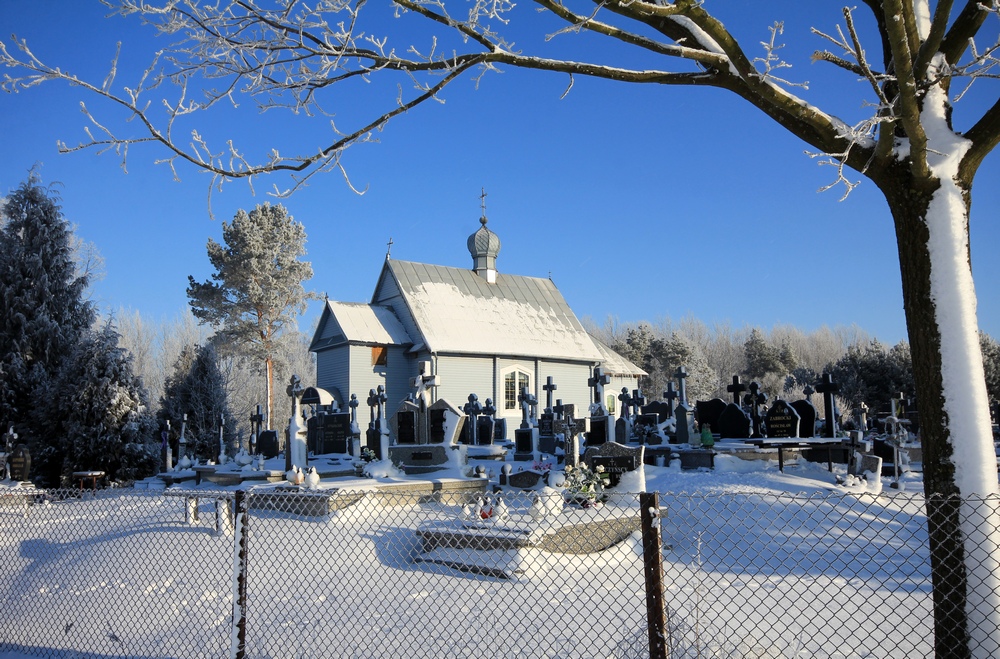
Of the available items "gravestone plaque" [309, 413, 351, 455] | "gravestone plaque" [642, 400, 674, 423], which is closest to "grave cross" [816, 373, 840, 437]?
"gravestone plaque" [642, 400, 674, 423]


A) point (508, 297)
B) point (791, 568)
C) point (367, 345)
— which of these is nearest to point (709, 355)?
point (508, 297)

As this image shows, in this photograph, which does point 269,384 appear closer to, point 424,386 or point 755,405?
point 424,386

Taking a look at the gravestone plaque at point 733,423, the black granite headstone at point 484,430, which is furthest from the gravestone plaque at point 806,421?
the black granite headstone at point 484,430

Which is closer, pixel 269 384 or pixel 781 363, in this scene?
pixel 269 384

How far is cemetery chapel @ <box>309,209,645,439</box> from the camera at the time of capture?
30.1 m

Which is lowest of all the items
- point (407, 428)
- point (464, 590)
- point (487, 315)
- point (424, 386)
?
point (464, 590)

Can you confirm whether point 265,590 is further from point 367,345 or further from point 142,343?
point 142,343

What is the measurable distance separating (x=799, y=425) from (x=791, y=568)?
Answer: 36.5ft

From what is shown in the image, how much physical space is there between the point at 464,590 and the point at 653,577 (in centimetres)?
270

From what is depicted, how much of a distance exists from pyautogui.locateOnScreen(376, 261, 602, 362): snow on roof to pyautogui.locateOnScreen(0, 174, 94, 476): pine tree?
12.7m

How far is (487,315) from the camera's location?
33156mm

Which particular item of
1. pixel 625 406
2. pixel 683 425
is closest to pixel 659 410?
pixel 625 406

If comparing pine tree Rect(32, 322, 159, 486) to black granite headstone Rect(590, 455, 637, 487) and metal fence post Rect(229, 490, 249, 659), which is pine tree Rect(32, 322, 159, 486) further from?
metal fence post Rect(229, 490, 249, 659)

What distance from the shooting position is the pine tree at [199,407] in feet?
85.9
